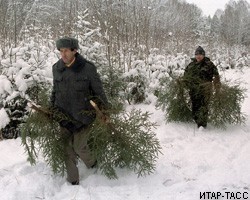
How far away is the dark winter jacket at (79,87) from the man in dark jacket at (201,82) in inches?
117

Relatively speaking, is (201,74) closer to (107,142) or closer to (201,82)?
(201,82)

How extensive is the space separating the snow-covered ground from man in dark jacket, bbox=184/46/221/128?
1.05 m

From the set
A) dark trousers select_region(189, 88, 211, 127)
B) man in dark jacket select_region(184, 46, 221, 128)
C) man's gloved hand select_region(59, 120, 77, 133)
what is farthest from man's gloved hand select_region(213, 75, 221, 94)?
man's gloved hand select_region(59, 120, 77, 133)

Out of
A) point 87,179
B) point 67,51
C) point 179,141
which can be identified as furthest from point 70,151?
point 179,141

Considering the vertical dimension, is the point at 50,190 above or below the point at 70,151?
below

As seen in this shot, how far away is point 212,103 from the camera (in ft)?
21.3

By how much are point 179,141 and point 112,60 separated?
134 inches

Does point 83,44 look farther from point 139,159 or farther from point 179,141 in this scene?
point 139,159

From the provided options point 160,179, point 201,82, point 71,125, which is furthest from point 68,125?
point 201,82

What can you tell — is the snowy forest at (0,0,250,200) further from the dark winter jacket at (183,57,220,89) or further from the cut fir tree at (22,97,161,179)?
the dark winter jacket at (183,57,220,89)

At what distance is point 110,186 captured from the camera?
4.27 m

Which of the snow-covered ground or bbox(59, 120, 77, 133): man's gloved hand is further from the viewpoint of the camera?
bbox(59, 120, 77, 133): man's gloved hand

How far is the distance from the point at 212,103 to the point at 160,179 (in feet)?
8.61

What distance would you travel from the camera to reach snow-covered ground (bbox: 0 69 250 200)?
399cm
